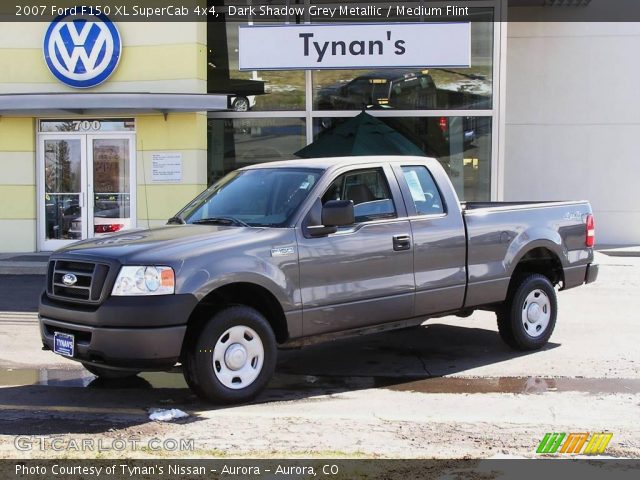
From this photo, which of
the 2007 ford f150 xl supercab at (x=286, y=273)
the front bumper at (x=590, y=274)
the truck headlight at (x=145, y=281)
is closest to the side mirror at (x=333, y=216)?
the 2007 ford f150 xl supercab at (x=286, y=273)

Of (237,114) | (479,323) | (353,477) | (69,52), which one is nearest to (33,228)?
(69,52)

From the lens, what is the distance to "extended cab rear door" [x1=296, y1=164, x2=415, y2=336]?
19.6ft

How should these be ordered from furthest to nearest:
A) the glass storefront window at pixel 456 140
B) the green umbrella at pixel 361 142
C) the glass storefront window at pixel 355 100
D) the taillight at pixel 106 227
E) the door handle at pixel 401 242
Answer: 1. the glass storefront window at pixel 456 140
2. the glass storefront window at pixel 355 100
3. the taillight at pixel 106 227
4. the green umbrella at pixel 361 142
5. the door handle at pixel 401 242

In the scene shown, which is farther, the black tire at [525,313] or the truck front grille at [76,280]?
the black tire at [525,313]

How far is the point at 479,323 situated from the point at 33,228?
9.62m

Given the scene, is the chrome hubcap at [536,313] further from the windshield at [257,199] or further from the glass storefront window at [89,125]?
the glass storefront window at [89,125]

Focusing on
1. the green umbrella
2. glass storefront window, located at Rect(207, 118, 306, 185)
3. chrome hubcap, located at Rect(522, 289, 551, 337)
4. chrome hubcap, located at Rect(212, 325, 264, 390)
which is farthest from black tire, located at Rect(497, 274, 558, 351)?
glass storefront window, located at Rect(207, 118, 306, 185)

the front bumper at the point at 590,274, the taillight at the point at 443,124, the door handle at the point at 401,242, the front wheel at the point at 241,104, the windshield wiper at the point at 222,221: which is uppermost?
the front wheel at the point at 241,104

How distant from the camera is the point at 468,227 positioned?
6.98 metres

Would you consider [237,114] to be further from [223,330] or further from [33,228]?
[223,330]

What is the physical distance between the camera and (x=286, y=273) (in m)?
5.79

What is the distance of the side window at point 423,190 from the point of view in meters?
6.82

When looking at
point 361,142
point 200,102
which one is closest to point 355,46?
point 361,142

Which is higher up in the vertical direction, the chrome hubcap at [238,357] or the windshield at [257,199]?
the windshield at [257,199]
